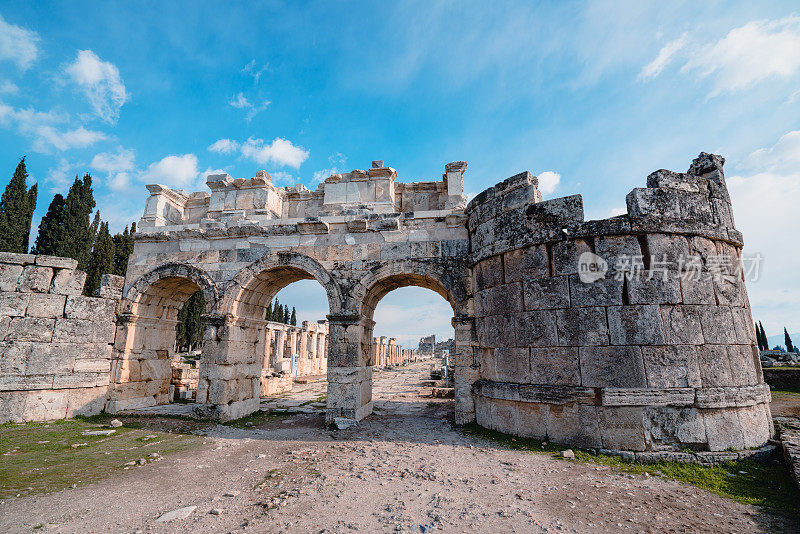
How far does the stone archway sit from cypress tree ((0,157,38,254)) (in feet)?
51.8

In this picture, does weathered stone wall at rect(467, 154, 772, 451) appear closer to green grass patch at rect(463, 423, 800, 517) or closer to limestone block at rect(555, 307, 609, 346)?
limestone block at rect(555, 307, 609, 346)

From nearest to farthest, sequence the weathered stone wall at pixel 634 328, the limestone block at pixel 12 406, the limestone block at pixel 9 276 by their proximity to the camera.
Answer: the weathered stone wall at pixel 634 328, the limestone block at pixel 12 406, the limestone block at pixel 9 276

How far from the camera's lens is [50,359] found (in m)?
7.87

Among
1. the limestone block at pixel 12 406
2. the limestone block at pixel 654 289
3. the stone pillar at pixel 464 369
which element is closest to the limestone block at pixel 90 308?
the limestone block at pixel 12 406

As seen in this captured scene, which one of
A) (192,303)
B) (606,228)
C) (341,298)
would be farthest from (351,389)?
(192,303)

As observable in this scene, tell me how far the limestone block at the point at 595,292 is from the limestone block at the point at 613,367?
68 centimetres

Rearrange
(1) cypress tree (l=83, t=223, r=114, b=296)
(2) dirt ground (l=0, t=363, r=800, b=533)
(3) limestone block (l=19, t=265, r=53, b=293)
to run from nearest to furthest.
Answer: (2) dirt ground (l=0, t=363, r=800, b=533), (3) limestone block (l=19, t=265, r=53, b=293), (1) cypress tree (l=83, t=223, r=114, b=296)

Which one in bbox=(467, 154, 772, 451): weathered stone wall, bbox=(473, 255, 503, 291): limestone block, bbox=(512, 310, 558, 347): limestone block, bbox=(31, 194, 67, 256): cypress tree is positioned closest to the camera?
bbox=(467, 154, 772, 451): weathered stone wall

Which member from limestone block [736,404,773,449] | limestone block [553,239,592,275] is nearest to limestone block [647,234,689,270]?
limestone block [553,239,592,275]

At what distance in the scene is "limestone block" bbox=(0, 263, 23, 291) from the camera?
7.79 meters

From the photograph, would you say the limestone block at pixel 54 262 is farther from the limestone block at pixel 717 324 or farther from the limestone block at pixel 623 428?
the limestone block at pixel 717 324

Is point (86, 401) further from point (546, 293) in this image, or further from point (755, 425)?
point (755, 425)

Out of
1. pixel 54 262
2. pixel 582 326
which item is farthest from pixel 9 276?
pixel 582 326

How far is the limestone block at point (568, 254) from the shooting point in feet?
20.0
